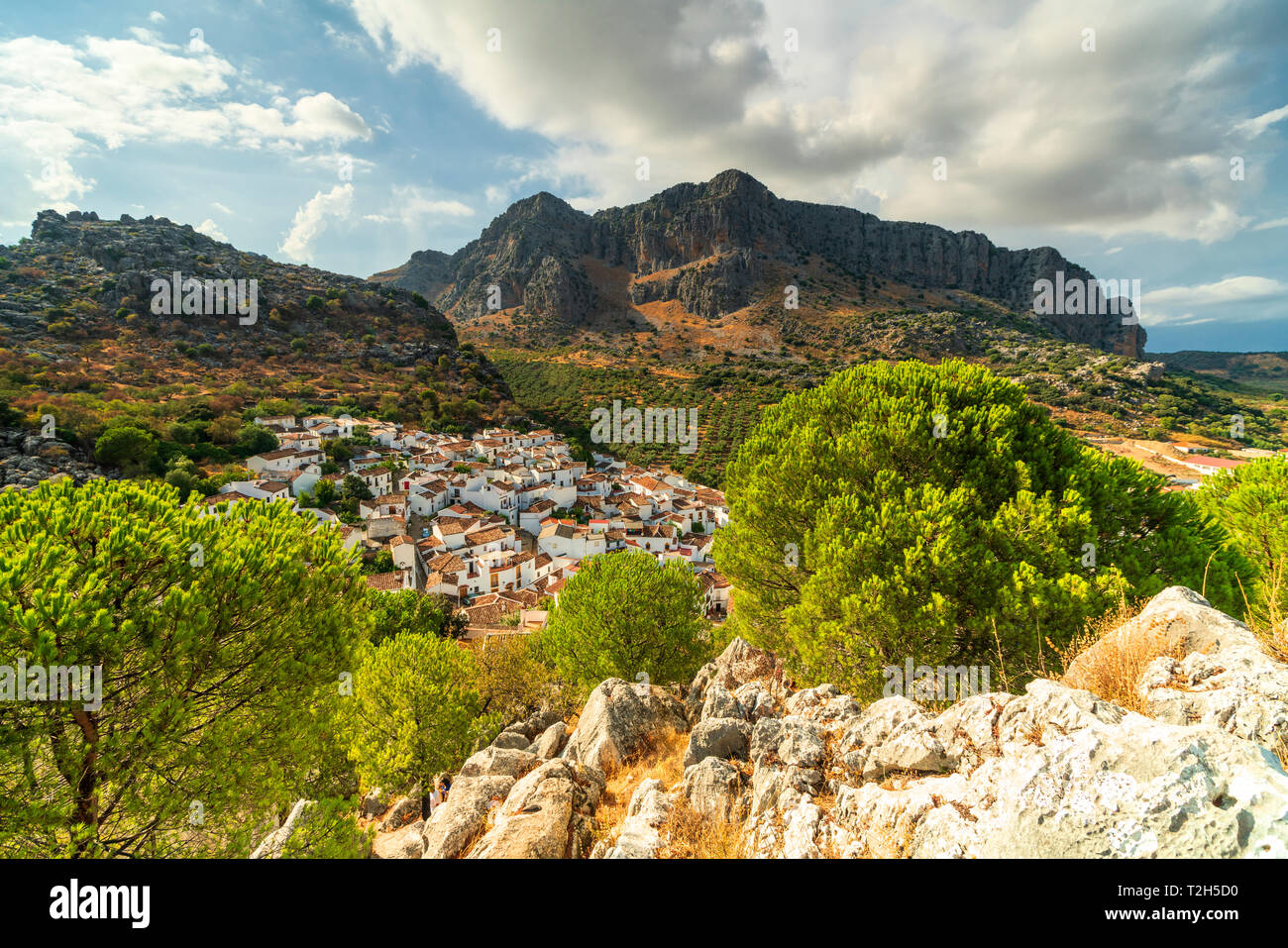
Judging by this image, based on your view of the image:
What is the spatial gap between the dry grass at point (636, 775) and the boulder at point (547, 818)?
0.27 meters

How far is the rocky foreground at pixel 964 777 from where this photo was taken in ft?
12.6

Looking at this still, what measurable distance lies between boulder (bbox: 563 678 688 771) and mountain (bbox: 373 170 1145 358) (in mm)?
147341

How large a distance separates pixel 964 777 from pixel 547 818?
6.88 meters

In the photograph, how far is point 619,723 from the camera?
12367 mm

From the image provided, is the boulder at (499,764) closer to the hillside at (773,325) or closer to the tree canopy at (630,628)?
the tree canopy at (630,628)

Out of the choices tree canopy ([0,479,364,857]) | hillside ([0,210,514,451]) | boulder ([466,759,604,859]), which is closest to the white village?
hillside ([0,210,514,451])

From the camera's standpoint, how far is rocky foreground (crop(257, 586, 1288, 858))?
384 centimetres

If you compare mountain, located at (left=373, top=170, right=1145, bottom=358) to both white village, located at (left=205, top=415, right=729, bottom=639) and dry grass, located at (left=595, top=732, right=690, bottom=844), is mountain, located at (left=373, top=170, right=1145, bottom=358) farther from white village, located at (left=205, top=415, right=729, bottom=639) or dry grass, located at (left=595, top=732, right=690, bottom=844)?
dry grass, located at (left=595, top=732, right=690, bottom=844)

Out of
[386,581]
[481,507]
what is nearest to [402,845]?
[386,581]

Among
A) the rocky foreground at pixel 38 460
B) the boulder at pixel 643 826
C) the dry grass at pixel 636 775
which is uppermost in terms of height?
the rocky foreground at pixel 38 460

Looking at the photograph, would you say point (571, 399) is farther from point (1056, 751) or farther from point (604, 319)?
point (1056, 751)

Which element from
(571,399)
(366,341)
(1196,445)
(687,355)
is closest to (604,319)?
(687,355)

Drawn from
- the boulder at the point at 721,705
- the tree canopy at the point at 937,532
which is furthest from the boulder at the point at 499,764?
the tree canopy at the point at 937,532

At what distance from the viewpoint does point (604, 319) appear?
175500 millimetres
